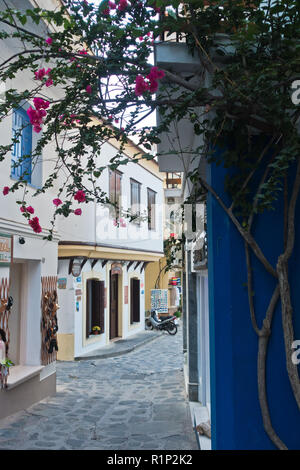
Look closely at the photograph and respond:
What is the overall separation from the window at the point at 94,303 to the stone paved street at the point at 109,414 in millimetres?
2521

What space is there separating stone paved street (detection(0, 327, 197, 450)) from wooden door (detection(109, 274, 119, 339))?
455 cm

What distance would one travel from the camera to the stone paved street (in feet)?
19.4

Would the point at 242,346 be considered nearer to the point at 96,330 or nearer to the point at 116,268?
the point at 96,330

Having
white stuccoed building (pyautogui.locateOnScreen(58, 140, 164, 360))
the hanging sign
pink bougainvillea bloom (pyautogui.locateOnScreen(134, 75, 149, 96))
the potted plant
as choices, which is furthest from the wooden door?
pink bougainvillea bloom (pyautogui.locateOnScreen(134, 75, 149, 96))

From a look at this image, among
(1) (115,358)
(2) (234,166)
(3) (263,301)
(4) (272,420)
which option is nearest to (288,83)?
(2) (234,166)

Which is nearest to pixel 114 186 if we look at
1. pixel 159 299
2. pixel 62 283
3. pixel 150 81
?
pixel 62 283

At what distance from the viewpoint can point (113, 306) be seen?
1675cm

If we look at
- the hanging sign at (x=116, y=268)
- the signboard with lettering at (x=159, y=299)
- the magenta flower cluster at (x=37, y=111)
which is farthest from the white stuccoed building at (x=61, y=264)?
the signboard with lettering at (x=159, y=299)

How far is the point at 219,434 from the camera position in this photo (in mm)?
3135

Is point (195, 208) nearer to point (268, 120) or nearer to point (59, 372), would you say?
point (268, 120)

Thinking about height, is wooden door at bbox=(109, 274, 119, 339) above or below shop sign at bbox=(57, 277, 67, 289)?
below

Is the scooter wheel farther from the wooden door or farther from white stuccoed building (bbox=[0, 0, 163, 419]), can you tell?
the wooden door
